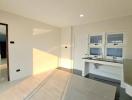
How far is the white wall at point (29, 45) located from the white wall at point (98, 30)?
1.25 meters

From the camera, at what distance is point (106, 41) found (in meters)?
4.07

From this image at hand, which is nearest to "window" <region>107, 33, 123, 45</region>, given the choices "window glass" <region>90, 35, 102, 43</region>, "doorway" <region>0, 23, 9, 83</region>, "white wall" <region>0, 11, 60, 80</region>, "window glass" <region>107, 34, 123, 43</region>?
"window glass" <region>107, 34, 123, 43</region>

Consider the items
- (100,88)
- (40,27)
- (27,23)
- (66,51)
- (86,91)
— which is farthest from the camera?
(66,51)

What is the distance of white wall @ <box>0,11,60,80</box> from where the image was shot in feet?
11.3

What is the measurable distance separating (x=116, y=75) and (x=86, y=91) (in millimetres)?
1801

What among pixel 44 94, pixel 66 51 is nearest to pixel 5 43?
pixel 44 94

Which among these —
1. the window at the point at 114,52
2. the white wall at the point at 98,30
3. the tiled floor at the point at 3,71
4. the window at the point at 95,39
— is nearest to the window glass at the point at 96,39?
the window at the point at 95,39

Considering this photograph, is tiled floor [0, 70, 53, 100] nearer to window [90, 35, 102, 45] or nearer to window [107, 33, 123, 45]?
window [90, 35, 102, 45]

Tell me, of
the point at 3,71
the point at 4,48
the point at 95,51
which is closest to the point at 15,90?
the point at 3,71

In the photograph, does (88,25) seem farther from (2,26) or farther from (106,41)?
(2,26)

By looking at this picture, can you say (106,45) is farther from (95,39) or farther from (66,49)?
(66,49)

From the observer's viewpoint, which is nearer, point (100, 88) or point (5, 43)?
point (100, 88)

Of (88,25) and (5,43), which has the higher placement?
(88,25)

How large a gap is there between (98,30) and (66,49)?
207 centimetres
